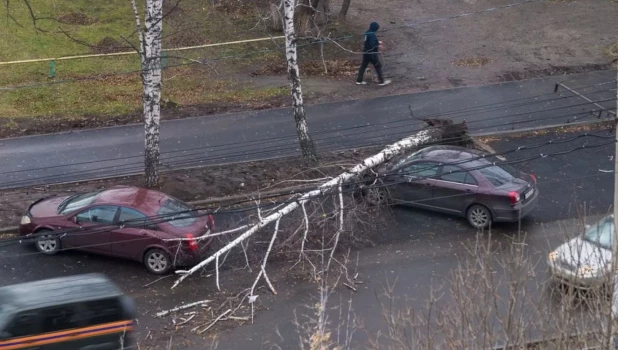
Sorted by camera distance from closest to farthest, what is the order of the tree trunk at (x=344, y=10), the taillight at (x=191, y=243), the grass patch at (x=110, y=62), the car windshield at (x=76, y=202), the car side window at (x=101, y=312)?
the car side window at (x=101, y=312) → the taillight at (x=191, y=243) → the car windshield at (x=76, y=202) → the grass patch at (x=110, y=62) → the tree trunk at (x=344, y=10)

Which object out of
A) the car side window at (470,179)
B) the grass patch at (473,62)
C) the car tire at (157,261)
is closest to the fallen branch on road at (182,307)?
the car tire at (157,261)

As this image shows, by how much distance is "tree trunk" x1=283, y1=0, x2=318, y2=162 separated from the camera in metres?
18.7

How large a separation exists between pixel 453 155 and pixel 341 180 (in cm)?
268

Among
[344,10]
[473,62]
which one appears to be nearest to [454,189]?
[473,62]

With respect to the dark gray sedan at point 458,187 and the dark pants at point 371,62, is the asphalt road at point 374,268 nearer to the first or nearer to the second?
the dark gray sedan at point 458,187

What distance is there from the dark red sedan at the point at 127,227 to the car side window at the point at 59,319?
3.47m

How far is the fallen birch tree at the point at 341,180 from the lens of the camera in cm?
1518

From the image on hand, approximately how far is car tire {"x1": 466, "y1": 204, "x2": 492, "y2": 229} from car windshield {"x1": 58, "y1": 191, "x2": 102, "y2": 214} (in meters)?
7.26

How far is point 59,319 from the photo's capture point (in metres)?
11.9

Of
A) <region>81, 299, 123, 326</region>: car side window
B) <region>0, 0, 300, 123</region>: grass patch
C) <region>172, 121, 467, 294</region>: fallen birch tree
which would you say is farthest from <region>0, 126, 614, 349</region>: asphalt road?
<region>0, 0, 300, 123</region>: grass patch

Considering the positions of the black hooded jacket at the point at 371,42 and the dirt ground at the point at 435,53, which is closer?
the dirt ground at the point at 435,53

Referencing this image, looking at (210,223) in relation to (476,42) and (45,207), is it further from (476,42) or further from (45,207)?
(476,42)

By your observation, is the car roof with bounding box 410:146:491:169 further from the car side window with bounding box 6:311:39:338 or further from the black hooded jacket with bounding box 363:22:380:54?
the car side window with bounding box 6:311:39:338

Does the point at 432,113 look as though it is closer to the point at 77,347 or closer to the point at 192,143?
the point at 192,143
